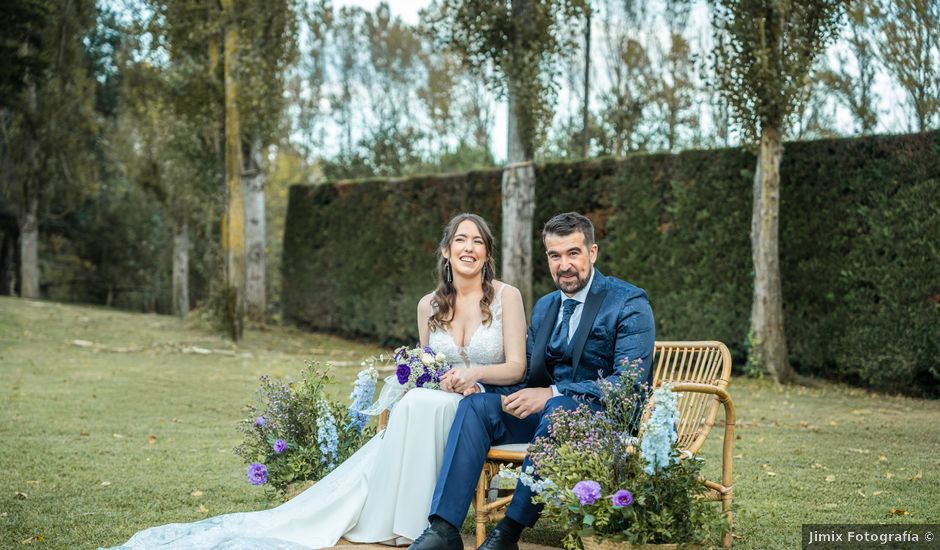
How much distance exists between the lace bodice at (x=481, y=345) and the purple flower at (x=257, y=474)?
1.08 metres

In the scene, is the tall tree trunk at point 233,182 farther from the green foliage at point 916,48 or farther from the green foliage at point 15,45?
the green foliage at point 916,48

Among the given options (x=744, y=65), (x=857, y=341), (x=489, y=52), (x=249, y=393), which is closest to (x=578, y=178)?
(x=489, y=52)

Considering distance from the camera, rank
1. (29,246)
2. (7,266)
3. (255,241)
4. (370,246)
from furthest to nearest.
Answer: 1. (7,266)
2. (29,246)
3. (255,241)
4. (370,246)

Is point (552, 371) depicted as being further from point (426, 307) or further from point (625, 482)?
point (625, 482)

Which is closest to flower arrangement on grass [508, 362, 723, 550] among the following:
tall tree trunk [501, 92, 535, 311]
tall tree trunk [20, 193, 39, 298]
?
tall tree trunk [501, 92, 535, 311]

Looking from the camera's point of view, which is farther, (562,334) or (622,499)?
(562,334)

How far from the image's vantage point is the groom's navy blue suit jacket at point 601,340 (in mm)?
4348

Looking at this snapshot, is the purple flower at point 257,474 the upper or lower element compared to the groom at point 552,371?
lower

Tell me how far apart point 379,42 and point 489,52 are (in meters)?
17.1

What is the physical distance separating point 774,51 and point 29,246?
21.1 metres

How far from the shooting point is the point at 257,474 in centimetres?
479

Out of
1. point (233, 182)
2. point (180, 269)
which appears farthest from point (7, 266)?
point (233, 182)

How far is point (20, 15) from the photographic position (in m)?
15.7

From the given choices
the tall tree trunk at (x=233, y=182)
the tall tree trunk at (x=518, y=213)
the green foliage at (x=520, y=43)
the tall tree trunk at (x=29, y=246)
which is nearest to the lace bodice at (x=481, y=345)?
the tall tree trunk at (x=518, y=213)
